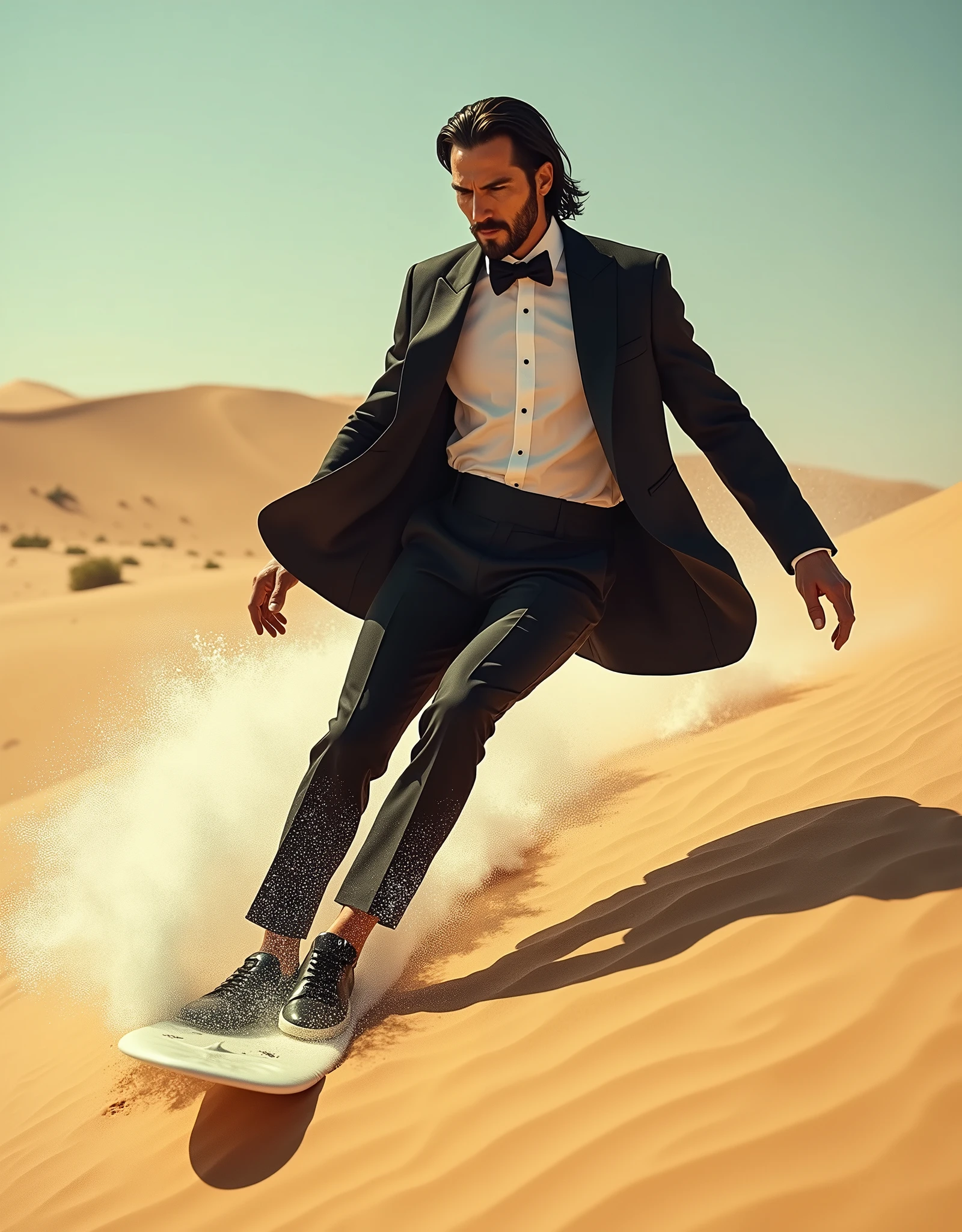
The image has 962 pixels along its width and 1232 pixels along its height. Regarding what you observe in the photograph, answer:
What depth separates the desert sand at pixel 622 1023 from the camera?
201 cm

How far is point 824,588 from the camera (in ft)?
10.3

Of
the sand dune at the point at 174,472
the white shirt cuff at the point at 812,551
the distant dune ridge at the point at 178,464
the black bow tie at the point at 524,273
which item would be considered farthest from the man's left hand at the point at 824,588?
the distant dune ridge at the point at 178,464

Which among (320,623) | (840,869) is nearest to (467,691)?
(840,869)

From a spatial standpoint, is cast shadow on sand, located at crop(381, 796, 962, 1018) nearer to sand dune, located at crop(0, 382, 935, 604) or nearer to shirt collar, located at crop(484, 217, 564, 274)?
shirt collar, located at crop(484, 217, 564, 274)

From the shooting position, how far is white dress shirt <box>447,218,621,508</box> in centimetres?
327

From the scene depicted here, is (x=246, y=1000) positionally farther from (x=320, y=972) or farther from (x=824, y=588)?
(x=824, y=588)

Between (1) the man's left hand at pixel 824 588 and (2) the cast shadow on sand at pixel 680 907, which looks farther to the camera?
(1) the man's left hand at pixel 824 588

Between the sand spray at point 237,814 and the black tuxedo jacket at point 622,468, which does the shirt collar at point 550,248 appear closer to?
the black tuxedo jacket at point 622,468

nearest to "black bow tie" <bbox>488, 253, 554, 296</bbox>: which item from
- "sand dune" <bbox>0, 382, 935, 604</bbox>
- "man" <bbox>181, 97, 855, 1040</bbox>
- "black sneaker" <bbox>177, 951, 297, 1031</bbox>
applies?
"man" <bbox>181, 97, 855, 1040</bbox>

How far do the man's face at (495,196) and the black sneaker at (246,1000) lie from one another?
220cm

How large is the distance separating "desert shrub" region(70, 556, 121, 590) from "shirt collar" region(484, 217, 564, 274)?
1575cm

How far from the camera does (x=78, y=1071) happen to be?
3.44 metres

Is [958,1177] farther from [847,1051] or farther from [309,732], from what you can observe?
[309,732]

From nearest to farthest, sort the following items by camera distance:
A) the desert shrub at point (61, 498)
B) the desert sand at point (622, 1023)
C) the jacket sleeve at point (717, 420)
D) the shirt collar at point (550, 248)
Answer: the desert sand at point (622, 1023) < the jacket sleeve at point (717, 420) < the shirt collar at point (550, 248) < the desert shrub at point (61, 498)
